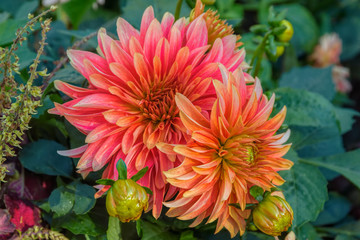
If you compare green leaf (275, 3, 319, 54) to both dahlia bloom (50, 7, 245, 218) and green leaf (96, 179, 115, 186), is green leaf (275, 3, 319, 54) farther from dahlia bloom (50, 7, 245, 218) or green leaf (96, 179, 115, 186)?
green leaf (96, 179, 115, 186)

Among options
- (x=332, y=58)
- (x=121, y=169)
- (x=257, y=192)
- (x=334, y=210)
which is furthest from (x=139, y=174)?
(x=332, y=58)

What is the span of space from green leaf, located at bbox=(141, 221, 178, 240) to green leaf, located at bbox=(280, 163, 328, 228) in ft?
0.57

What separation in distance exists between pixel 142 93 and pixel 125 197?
12 cm

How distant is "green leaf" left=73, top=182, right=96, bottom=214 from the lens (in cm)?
46

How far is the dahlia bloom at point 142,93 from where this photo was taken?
400 millimetres

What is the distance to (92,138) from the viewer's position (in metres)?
0.39

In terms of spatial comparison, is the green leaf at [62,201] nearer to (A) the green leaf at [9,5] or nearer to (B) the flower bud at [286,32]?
(B) the flower bud at [286,32]

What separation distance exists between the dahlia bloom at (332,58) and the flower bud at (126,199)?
813 mm

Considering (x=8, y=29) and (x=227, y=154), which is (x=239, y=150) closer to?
(x=227, y=154)

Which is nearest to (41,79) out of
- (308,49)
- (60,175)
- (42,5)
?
(60,175)

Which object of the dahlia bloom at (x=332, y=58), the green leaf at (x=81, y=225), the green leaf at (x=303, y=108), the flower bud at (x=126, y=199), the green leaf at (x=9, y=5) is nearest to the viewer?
the flower bud at (x=126, y=199)

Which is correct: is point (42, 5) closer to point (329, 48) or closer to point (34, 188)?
point (34, 188)

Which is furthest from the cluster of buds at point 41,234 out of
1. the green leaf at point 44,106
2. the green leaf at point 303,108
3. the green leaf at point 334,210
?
the green leaf at point 334,210

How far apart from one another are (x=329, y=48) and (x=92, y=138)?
0.85m
